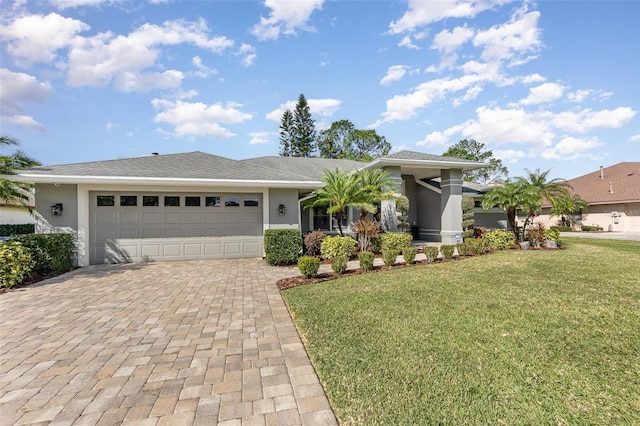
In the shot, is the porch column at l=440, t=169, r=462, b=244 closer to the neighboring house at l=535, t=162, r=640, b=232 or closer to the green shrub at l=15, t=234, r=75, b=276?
the green shrub at l=15, t=234, r=75, b=276

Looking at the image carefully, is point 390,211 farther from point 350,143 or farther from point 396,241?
point 350,143

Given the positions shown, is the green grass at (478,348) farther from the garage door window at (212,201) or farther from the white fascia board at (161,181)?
the garage door window at (212,201)

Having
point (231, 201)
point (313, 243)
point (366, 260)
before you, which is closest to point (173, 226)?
point (231, 201)

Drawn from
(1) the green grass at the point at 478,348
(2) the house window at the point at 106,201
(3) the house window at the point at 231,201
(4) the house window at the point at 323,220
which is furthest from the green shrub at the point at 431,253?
(2) the house window at the point at 106,201

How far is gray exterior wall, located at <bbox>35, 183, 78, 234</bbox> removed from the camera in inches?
373

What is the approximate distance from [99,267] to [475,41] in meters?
16.3

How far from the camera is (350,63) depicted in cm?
1366

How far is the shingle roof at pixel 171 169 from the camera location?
9.70 metres

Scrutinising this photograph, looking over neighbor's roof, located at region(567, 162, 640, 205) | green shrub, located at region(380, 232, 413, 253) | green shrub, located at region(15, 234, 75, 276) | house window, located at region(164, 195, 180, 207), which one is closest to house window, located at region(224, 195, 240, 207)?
house window, located at region(164, 195, 180, 207)

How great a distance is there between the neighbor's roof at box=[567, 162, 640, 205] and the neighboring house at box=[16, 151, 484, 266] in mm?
27282

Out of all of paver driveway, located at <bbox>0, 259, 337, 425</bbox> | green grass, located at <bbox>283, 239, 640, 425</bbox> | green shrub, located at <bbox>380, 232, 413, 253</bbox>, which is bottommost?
paver driveway, located at <bbox>0, 259, 337, 425</bbox>

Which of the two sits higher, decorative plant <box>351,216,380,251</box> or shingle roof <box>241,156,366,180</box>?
shingle roof <box>241,156,366,180</box>

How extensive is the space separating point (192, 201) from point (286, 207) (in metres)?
3.59

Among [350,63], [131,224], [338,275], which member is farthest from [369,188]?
[131,224]
